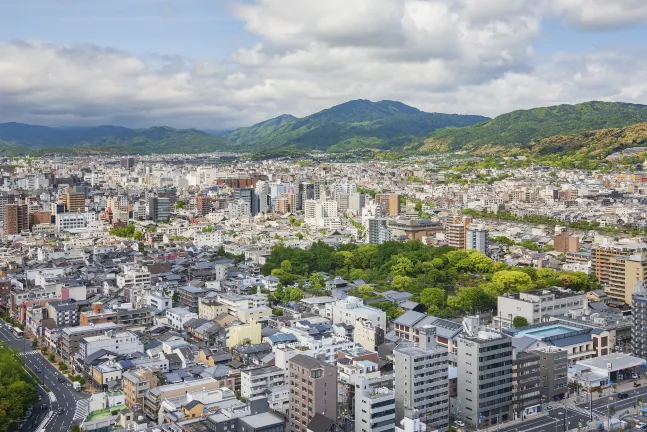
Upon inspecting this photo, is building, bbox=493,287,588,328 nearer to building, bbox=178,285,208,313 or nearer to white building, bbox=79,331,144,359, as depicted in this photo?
building, bbox=178,285,208,313

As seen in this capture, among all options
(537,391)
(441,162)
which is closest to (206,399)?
(537,391)

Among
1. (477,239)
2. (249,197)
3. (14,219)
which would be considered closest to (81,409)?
(477,239)

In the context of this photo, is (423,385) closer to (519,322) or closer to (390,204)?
(519,322)

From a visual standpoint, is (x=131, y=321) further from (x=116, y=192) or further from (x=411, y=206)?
(x=116, y=192)

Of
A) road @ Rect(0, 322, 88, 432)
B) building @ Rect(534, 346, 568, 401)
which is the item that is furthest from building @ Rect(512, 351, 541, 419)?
road @ Rect(0, 322, 88, 432)

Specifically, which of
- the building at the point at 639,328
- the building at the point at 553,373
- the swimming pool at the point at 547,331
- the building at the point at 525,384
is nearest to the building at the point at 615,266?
the building at the point at 639,328

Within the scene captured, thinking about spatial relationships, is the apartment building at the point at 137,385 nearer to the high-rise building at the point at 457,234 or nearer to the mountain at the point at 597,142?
the high-rise building at the point at 457,234
